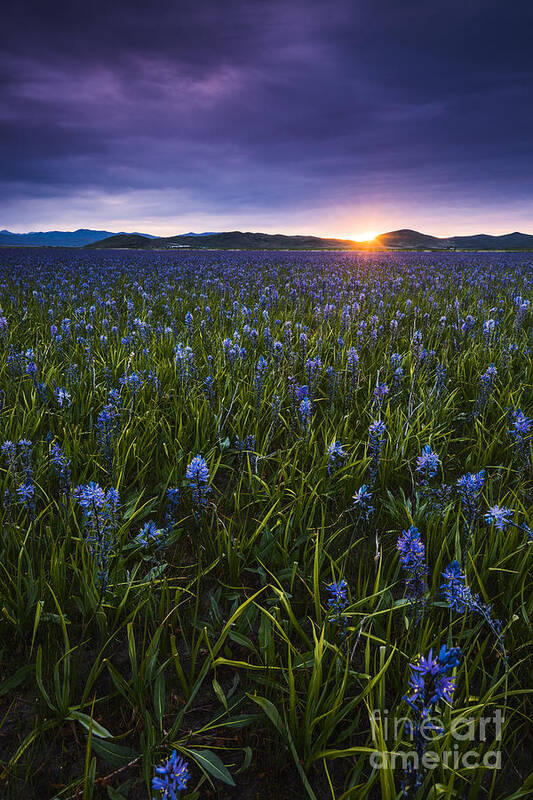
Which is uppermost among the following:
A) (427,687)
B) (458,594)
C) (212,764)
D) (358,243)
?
(358,243)

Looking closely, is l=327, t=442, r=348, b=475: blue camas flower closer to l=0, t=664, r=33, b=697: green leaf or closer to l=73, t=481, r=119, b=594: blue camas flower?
l=73, t=481, r=119, b=594: blue camas flower

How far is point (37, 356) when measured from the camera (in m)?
4.05

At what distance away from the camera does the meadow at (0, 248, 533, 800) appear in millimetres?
1219

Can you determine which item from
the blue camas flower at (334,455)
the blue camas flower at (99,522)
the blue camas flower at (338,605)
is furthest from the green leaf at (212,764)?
the blue camas flower at (334,455)

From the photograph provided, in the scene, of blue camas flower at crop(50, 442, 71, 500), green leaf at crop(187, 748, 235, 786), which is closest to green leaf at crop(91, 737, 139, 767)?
green leaf at crop(187, 748, 235, 786)

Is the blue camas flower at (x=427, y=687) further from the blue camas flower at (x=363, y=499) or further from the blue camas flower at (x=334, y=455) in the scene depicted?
the blue camas flower at (x=334, y=455)

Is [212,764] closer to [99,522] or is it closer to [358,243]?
[99,522]

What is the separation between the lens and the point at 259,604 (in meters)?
1.84

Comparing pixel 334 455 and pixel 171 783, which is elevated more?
pixel 334 455

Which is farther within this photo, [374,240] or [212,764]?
[374,240]

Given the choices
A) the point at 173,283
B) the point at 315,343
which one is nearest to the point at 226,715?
the point at 315,343

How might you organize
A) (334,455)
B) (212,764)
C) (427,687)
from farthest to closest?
(334,455) → (212,764) → (427,687)

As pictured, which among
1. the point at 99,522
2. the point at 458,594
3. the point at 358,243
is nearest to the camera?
the point at 458,594

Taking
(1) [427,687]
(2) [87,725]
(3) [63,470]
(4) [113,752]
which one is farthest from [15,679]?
(1) [427,687]
